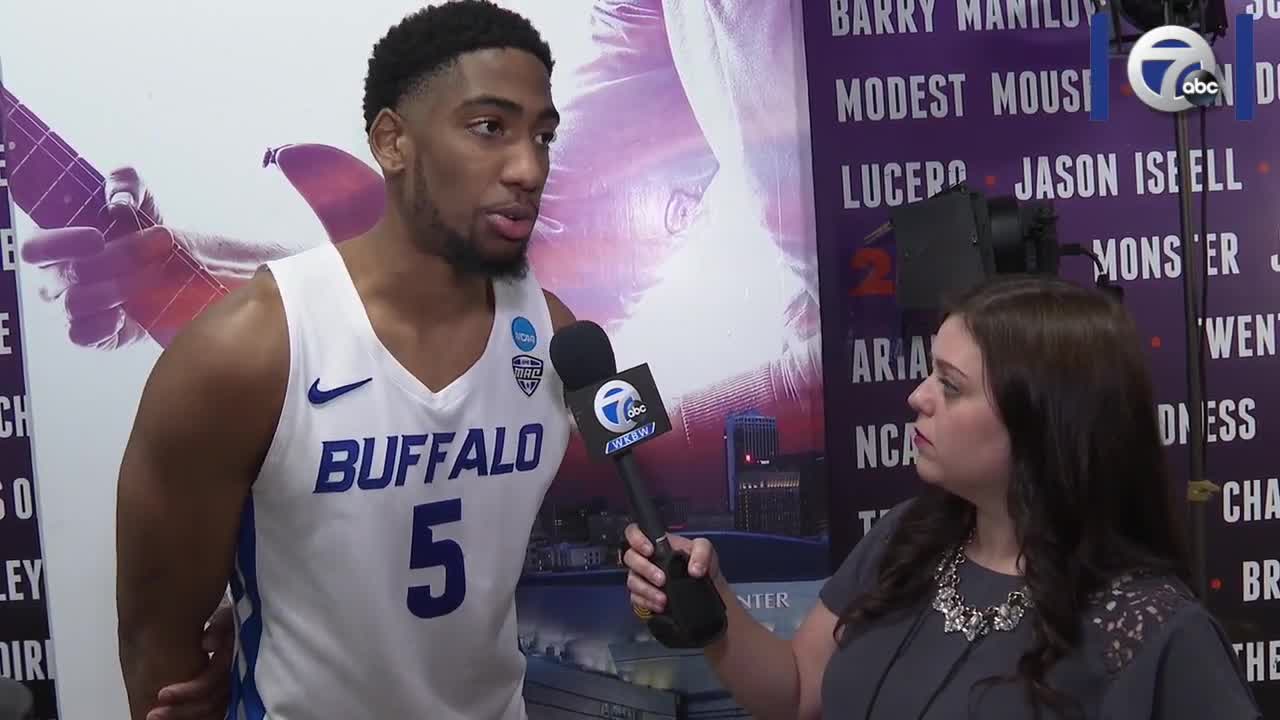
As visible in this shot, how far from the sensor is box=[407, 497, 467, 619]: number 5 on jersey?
1.52 meters

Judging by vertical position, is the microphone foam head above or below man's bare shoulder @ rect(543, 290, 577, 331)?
below

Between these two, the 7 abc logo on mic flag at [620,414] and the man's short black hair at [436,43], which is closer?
the 7 abc logo on mic flag at [620,414]

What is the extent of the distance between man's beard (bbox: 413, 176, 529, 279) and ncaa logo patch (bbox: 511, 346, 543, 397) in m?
0.17

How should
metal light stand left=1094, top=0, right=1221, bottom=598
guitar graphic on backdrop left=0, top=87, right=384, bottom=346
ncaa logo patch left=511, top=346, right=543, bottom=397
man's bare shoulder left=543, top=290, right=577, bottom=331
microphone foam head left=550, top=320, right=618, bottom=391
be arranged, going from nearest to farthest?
1. microphone foam head left=550, top=320, right=618, bottom=391
2. ncaa logo patch left=511, top=346, right=543, bottom=397
3. man's bare shoulder left=543, top=290, right=577, bottom=331
4. guitar graphic on backdrop left=0, top=87, right=384, bottom=346
5. metal light stand left=1094, top=0, right=1221, bottom=598

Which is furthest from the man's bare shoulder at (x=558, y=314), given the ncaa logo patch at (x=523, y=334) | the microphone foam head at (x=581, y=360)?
the microphone foam head at (x=581, y=360)

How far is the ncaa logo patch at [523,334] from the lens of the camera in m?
1.65

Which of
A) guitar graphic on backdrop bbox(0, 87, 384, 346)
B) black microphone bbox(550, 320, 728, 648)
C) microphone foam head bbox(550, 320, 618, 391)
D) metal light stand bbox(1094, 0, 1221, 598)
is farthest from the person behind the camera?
metal light stand bbox(1094, 0, 1221, 598)

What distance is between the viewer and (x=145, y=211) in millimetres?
2041

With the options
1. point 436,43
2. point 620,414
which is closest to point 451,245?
point 436,43

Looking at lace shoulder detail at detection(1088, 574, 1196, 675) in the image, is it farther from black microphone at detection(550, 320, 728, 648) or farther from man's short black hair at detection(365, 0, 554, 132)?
man's short black hair at detection(365, 0, 554, 132)

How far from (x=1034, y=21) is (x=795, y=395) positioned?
5.38 ft

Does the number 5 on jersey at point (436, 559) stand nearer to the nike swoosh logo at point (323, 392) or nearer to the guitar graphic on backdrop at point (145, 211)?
the nike swoosh logo at point (323, 392)

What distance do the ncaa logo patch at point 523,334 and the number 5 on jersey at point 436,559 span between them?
10.9 inches

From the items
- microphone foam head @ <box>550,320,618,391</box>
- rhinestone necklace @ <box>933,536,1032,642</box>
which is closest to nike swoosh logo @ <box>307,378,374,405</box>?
microphone foam head @ <box>550,320,618,391</box>
